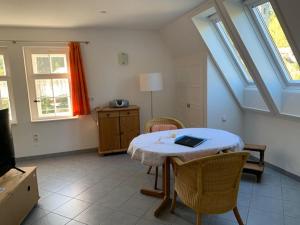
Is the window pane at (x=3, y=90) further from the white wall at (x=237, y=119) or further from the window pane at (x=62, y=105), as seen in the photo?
the white wall at (x=237, y=119)

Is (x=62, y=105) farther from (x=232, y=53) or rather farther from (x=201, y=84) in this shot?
(x=232, y=53)

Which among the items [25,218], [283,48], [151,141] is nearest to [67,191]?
[25,218]

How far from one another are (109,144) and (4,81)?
6.96 ft

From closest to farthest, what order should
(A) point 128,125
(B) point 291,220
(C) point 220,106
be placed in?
(B) point 291,220 → (C) point 220,106 → (A) point 128,125

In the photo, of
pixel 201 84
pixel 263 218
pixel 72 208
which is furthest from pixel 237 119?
pixel 72 208

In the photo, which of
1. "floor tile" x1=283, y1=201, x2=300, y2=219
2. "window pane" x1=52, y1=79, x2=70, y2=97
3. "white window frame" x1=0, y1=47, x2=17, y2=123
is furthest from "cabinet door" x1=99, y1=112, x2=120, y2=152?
"floor tile" x1=283, y1=201, x2=300, y2=219

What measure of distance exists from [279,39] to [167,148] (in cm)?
198

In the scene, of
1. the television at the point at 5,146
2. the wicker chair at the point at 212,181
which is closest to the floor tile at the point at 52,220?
A: the television at the point at 5,146

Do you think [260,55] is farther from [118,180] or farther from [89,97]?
[89,97]

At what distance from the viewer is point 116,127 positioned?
13.8ft

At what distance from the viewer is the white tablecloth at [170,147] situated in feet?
7.23

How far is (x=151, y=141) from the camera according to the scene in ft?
8.28

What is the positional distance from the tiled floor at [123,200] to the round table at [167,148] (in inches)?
8.7

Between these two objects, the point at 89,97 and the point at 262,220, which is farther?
the point at 89,97
